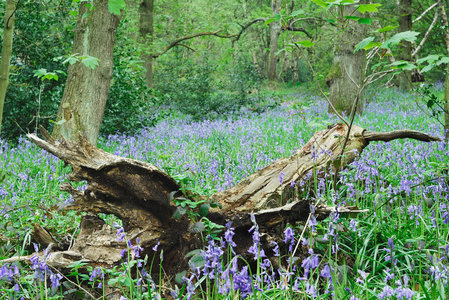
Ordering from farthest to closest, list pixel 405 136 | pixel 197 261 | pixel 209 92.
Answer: pixel 209 92, pixel 405 136, pixel 197 261

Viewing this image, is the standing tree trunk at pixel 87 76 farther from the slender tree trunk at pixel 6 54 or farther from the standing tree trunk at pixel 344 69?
the standing tree trunk at pixel 344 69

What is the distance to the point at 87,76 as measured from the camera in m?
7.03

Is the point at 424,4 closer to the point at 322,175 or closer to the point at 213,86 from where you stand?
the point at 213,86

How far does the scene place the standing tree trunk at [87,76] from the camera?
22.7 ft

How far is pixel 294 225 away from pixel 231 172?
8.44 feet

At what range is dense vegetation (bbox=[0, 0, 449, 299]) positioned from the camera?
212 centimetres

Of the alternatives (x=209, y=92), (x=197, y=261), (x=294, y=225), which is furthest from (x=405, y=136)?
(x=209, y=92)

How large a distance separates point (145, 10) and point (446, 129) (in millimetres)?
11861

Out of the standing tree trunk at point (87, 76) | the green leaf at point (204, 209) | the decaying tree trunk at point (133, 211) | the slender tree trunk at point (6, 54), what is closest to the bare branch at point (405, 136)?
the decaying tree trunk at point (133, 211)

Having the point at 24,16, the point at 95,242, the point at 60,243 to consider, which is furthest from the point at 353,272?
the point at 24,16

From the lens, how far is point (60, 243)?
306cm

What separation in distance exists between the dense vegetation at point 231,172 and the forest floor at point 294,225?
0.02 meters

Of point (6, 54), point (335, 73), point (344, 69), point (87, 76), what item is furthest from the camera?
point (335, 73)

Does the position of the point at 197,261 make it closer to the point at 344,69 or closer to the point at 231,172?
the point at 231,172
